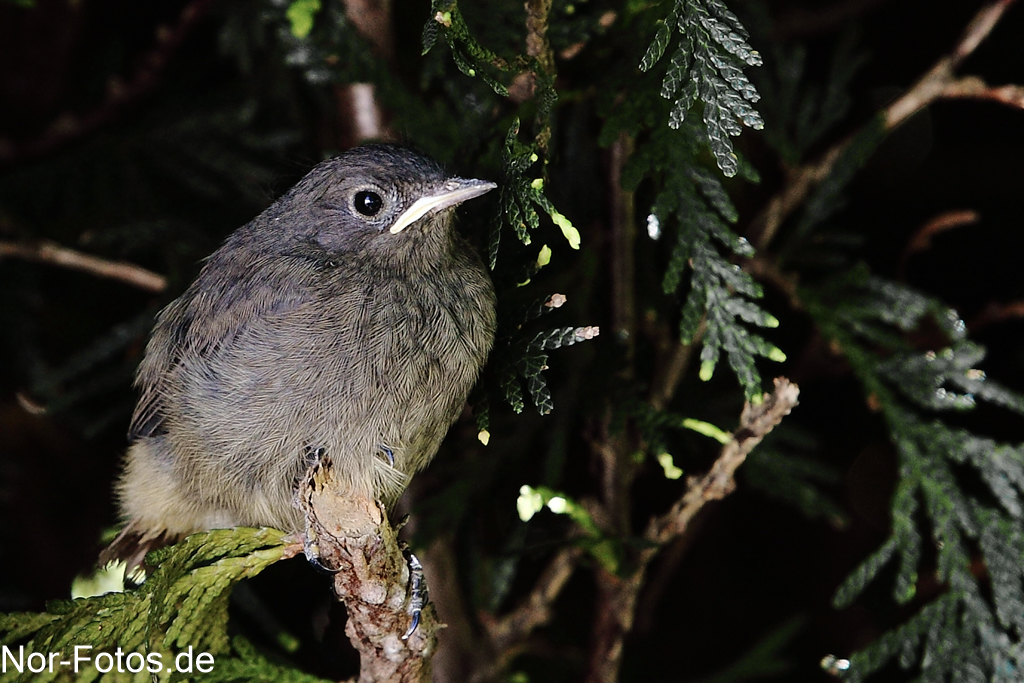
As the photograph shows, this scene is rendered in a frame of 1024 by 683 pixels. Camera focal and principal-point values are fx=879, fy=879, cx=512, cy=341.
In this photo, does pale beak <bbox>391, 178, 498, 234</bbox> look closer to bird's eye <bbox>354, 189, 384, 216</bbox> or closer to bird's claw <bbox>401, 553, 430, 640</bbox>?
bird's eye <bbox>354, 189, 384, 216</bbox>

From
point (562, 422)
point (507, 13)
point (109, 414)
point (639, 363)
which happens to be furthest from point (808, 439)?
point (109, 414)

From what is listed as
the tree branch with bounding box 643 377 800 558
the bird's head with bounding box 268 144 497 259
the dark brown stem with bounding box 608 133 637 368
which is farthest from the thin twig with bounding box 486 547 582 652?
the bird's head with bounding box 268 144 497 259

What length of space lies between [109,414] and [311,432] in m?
1.26

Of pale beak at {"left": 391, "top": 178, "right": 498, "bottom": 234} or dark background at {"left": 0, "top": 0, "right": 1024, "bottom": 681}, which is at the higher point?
pale beak at {"left": 391, "top": 178, "right": 498, "bottom": 234}

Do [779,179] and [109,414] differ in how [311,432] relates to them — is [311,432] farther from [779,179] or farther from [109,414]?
[779,179]

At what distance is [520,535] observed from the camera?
236cm

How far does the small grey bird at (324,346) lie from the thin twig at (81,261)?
611mm

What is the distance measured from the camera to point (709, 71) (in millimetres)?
1457

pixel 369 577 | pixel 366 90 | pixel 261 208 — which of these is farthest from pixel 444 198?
pixel 261 208

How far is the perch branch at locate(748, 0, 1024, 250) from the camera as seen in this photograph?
2.08 m

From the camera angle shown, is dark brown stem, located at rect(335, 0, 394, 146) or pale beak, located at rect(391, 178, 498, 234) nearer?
pale beak, located at rect(391, 178, 498, 234)

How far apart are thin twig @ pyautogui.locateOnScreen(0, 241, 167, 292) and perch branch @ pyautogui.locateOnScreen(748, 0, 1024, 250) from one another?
5.67ft

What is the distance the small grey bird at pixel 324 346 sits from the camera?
1.64 metres

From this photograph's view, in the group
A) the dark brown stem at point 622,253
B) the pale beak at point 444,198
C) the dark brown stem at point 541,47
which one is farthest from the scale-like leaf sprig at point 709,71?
the dark brown stem at point 622,253
